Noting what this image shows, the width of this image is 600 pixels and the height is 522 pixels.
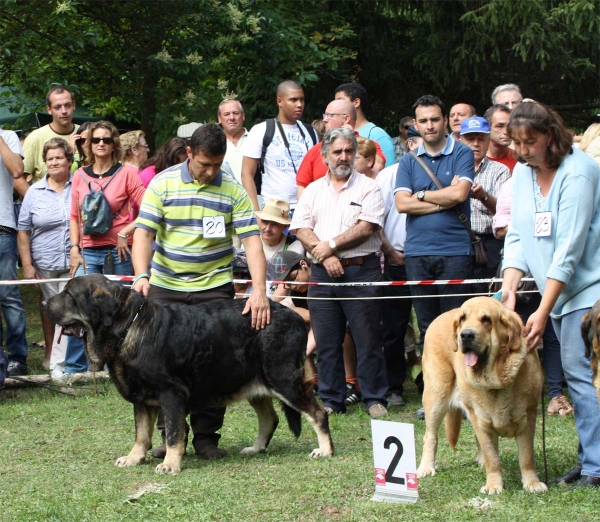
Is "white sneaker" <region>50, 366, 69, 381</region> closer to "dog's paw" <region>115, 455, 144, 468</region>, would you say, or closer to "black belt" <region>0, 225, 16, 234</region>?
"black belt" <region>0, 225, 16, 234</region>

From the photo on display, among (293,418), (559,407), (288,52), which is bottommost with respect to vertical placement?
(559,407)

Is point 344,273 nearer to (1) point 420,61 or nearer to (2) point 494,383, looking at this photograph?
(2) point 494,383

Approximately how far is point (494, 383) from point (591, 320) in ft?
2.22

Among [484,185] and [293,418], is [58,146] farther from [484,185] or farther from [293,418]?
[293,418]

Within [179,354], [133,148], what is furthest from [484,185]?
[133,148]

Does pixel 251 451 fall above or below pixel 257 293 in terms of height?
below

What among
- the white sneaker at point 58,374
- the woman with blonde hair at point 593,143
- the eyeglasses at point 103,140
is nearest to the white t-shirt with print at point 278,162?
the eyeglasses at point 103,140

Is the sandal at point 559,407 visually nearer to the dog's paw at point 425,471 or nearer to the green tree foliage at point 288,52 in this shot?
the dog's paw at point 425,471

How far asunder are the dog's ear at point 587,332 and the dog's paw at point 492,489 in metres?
0.95

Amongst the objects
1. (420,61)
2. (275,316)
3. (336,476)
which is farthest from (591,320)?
(420,61)

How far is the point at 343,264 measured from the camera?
26.8 feet

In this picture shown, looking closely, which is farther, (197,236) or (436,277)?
(436,277)

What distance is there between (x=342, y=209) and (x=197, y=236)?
1825 mm

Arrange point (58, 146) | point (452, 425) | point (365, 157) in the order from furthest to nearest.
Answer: point (58, 146) → point (365, 157) → point (452, 425)
